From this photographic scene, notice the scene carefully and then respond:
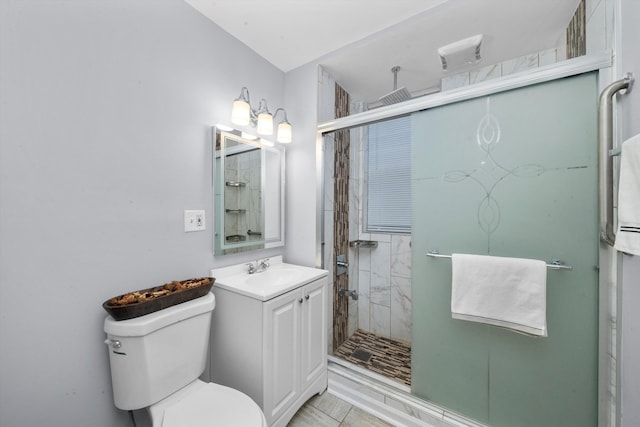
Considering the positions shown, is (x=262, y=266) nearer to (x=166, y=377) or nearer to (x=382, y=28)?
(x=166, y=377)

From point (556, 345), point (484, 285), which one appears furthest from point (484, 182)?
point (556, 345)

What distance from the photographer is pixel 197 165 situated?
4.52 ft

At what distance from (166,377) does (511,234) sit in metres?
1.79

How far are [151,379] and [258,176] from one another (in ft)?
4.05

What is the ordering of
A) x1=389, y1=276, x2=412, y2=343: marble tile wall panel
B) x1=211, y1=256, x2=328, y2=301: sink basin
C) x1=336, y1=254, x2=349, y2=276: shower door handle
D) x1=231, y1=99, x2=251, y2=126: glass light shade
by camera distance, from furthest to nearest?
x1=389, y1=276, x2=412, y2=343: marble tile wall panel < x1=336, y1=254, x2=349, y2=276: shower door handle < x1=231, y1=99, x2=251, y2=126: glass light shade < x1=211, y1=256, x2=328, y2=301: sink basin

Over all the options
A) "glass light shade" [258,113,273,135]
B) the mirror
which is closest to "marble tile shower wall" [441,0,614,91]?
"glass light shade" [258,113,273,135]

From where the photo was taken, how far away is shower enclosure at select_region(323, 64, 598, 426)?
1.09m

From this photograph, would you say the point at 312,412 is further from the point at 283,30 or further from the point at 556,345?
the point at 283,30

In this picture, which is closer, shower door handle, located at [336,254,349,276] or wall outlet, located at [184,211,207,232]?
wall outlet, located at [184,211,207,232]

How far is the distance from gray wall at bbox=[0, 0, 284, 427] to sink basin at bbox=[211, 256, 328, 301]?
0.72 ft

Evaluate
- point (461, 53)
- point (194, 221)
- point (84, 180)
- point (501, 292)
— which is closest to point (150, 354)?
point (194, 221)

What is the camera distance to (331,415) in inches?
56.4

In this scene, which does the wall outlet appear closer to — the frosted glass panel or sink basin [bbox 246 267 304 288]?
sink basin [bbox 246 267 304 288]

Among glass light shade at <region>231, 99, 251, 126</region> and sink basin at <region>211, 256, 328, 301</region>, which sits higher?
glass light shade at <region>231, 99, 251, 126</region>
